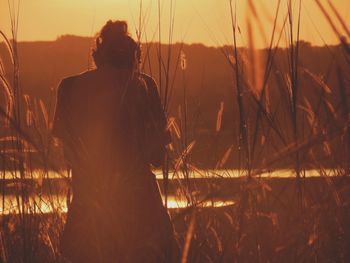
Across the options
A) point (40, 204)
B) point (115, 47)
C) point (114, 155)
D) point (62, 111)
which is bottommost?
point (40, 204)

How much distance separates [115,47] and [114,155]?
0.32m

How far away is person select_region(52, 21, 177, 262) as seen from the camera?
1.40m

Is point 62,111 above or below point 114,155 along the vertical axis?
above

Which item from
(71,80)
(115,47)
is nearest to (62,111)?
(71,80)

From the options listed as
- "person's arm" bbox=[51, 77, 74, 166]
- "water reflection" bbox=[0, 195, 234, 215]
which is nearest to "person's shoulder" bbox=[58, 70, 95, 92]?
"person's arm" bbox=[51, 77, 74, 166]

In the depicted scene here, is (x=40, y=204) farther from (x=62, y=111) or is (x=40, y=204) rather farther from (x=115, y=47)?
(x=115, y=47)

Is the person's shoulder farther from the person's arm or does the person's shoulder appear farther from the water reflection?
the water reflection

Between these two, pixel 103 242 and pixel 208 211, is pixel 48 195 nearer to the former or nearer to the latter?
pixel 208 211

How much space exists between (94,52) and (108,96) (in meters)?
0.33

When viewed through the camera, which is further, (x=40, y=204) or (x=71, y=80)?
(x=71, y=80)

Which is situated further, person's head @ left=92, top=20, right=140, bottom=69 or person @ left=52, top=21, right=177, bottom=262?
person's head @ left=92, top=20, right=140, bottom=69

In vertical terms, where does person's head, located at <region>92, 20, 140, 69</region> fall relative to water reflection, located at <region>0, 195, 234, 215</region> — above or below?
above

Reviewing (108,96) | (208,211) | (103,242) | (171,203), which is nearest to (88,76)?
(108,96)

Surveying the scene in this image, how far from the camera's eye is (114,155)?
1903mm
